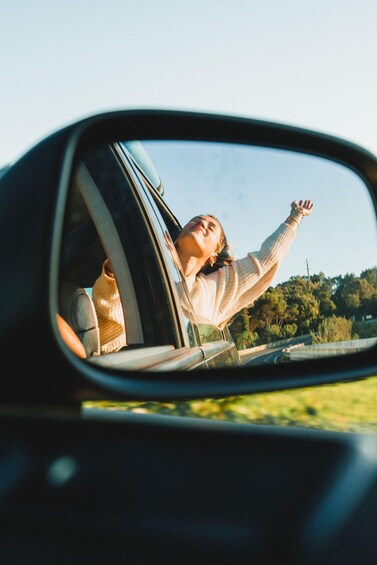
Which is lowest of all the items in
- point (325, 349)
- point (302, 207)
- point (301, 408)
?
point (301, 408)

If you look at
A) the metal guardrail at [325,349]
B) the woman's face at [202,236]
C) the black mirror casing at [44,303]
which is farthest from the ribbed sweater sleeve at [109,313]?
the metal guardrail at [325,349]

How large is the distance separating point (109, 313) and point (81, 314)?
188mm

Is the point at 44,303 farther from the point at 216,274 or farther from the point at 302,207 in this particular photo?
the point at 302,207

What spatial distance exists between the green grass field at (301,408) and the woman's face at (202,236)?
87.4 inches

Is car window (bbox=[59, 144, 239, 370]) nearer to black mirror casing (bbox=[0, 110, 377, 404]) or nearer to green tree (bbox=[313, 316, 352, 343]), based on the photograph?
black mirror casing (bbox=[0, 110, 377, 404])

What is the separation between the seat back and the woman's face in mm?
366

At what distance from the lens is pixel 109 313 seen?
1.74 m

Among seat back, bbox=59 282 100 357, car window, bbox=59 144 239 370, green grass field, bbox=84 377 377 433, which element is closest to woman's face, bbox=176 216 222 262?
car window, bbox=59 144 239 370

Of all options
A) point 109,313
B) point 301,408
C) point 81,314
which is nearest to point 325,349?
point 109,313

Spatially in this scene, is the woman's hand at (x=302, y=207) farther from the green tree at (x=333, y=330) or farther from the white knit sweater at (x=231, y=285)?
the green tree at (x=333, y=330)

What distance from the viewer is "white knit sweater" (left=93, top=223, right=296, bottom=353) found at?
69.6 inches

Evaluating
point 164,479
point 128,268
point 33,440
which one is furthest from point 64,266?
point 164,479

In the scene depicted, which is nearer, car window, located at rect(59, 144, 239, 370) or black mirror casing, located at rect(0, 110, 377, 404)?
black mirror casing, located at rect(0, 110, 377, 404)

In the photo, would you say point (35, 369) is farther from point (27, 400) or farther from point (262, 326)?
point (262, 326)
